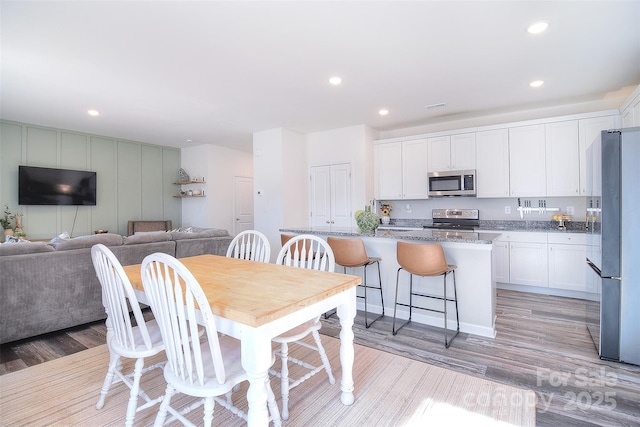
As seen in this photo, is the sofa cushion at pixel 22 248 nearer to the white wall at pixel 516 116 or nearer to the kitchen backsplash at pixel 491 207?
the kitchen backsplash at pixel 491 207

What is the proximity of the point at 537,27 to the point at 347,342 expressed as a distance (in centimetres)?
277

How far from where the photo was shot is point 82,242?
10.2ft

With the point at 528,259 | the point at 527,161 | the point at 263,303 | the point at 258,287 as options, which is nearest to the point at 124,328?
the point at 258,287

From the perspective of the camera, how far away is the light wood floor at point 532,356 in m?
1.86

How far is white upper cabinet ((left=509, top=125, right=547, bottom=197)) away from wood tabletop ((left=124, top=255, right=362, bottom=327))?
3.83 m

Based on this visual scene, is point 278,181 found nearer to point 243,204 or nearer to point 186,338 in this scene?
point 243,204

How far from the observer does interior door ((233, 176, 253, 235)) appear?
7.39 m

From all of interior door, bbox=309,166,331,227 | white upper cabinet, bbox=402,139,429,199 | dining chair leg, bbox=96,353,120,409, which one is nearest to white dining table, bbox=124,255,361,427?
dining chair leg, bbox=96,353,120,409

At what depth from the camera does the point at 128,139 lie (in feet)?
21.0

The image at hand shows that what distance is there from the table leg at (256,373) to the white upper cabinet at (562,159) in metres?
4.64

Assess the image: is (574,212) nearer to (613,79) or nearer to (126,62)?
(613,79)

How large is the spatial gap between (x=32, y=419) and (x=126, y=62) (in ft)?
9.49

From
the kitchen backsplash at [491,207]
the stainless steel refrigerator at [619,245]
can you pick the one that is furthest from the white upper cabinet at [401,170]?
the stainless steel refrigerator at [619,245]

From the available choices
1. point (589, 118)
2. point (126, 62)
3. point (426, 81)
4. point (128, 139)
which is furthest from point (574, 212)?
point (128, 139)
